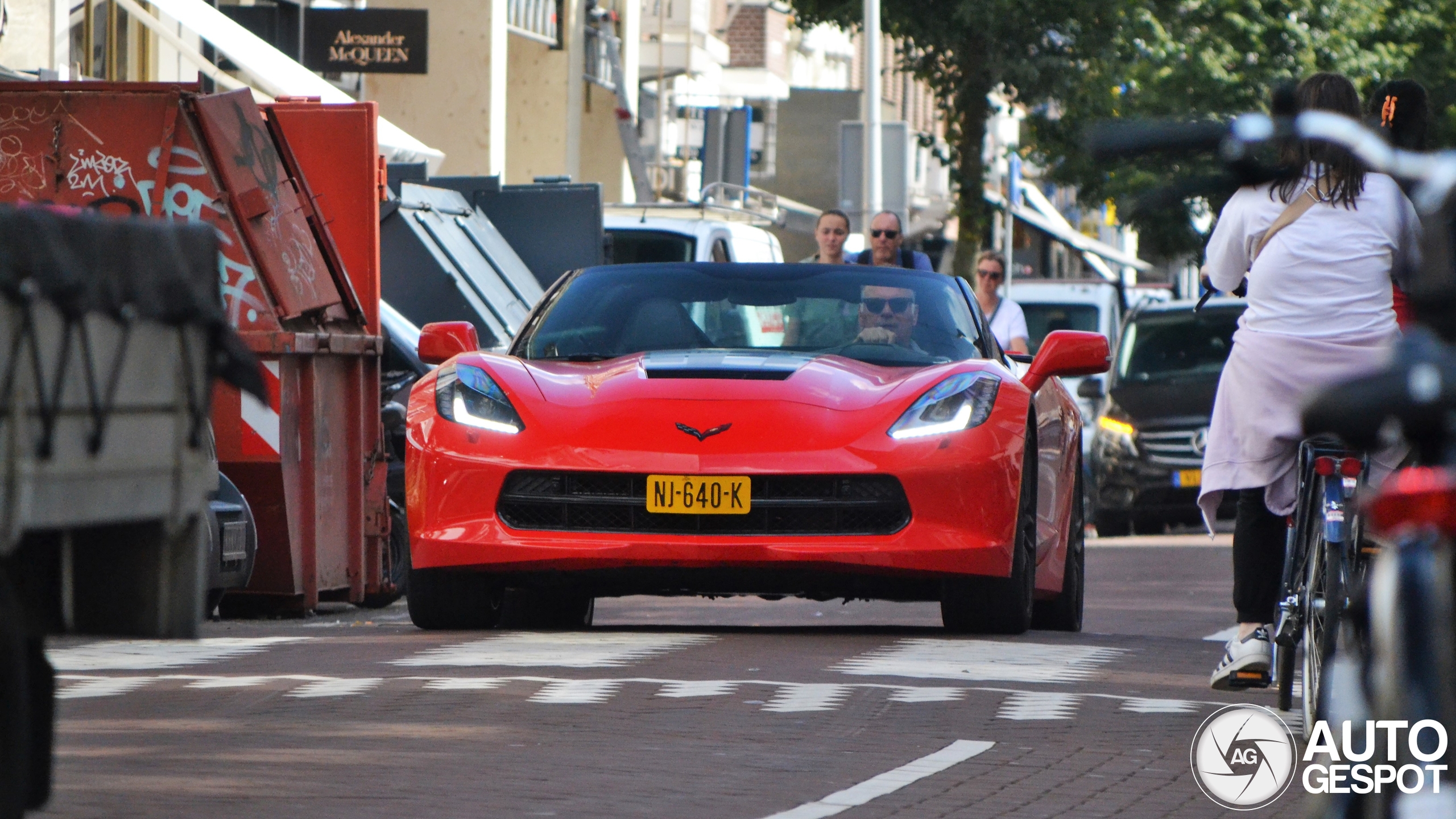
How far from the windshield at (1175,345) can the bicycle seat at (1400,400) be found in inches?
707

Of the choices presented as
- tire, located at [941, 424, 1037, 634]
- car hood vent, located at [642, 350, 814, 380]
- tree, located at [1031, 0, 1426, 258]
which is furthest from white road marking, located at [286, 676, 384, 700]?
tree, located at [1031, 0, 1426, 258]

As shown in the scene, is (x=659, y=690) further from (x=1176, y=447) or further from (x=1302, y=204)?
(x=1176, y=447)

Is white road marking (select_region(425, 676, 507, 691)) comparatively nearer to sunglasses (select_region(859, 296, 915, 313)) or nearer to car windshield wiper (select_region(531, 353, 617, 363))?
car windshield wiper (select_region(531, 353, 617, 363))

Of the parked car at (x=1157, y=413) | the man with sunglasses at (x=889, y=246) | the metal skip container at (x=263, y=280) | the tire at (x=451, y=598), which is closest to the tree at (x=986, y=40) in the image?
the parked car at (x=1157, y=413)

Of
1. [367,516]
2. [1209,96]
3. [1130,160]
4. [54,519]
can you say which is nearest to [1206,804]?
[1130,160]

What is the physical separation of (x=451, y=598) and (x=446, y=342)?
97cm

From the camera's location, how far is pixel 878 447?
361 inches

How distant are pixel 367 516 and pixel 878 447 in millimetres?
3164

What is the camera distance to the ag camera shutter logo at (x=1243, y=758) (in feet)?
20.8

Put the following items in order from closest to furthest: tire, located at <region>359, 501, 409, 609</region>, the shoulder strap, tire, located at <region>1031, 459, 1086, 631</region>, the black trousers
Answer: the shoulder strap < the black trousers < tire, located at <region>1031, 459, 1086, 631</region> < tire, located at <region>359, 501, 409, 609</region>

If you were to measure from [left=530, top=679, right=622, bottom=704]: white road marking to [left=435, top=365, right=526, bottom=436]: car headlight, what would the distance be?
57.1 inches

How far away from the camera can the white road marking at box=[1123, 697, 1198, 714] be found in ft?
25.4

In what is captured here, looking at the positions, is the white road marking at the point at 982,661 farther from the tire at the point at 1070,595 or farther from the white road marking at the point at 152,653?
the white road marking at the point at 152,653

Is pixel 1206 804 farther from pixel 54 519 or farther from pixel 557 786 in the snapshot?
pixel 54 519
